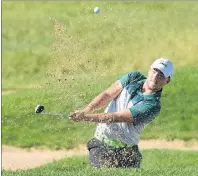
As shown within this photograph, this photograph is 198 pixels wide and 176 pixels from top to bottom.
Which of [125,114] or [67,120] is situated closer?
[125,114]

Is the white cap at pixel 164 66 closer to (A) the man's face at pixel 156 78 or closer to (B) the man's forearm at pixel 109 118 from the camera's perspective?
(A) the man's face at pixel 156 78

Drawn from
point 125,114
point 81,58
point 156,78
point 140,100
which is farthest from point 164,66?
point 81,58

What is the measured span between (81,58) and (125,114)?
15.2 ft

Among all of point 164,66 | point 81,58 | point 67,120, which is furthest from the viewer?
point 67,120

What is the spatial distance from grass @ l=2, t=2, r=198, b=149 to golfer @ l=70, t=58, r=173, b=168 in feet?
9.81

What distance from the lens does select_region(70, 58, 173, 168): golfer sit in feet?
24.8

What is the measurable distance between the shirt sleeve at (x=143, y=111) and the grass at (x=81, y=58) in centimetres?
323

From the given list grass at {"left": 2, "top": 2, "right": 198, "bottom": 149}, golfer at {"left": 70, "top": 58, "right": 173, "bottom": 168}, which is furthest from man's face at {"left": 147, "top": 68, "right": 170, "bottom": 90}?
grass at {"left": 2, "top": 2, "right": 198, "bottom": 149}

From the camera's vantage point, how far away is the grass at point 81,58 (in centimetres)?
1351

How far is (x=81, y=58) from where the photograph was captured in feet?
39.7

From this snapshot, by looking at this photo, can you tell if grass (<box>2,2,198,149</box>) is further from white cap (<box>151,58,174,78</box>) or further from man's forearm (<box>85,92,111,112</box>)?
white cap (<box>151,58,174,78</box>)

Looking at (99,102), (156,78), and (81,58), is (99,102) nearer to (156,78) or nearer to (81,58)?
(156,78)

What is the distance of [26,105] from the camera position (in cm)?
1566

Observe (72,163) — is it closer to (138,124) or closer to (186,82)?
(138,124)
